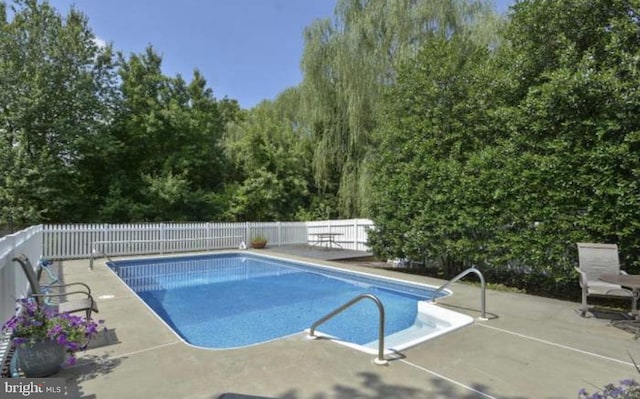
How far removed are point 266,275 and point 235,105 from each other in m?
21.6

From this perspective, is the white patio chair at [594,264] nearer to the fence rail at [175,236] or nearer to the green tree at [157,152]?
the fence rail at [175,236]

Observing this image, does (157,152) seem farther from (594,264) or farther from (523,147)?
(594,264)

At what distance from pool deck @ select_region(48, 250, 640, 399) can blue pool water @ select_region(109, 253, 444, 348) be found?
59.8 inches

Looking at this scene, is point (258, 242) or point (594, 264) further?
point (258, 242)

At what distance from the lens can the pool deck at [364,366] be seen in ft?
9.43

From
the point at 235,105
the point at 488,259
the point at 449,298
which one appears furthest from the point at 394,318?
the point at 235,105

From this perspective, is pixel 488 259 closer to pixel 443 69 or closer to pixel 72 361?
pixel 443 69

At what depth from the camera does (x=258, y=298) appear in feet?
26.0

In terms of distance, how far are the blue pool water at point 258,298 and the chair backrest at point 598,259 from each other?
2.76 m

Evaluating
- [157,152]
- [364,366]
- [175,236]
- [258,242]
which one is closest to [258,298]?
[364,366]

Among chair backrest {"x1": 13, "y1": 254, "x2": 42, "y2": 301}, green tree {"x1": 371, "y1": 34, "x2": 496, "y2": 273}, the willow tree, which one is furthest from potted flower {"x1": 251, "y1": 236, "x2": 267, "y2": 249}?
chair backrest {"x1": 13, "y1": 254, "x2": 42, "y2": 301}

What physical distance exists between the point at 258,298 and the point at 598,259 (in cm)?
617

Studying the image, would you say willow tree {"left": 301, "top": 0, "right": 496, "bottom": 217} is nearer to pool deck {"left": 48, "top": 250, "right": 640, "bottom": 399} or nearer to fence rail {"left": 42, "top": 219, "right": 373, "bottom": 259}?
fence rail {"left": 42, "top": 219, "right": 373, "bottom": 259}

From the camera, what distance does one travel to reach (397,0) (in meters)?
13.4
